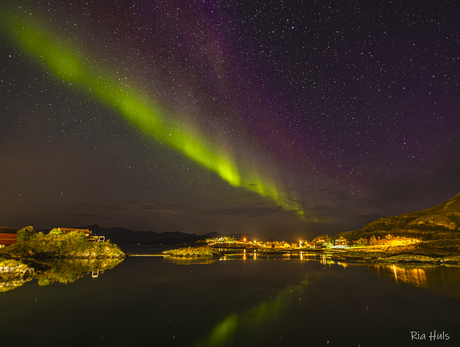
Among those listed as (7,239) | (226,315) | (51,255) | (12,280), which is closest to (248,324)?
(226,315)

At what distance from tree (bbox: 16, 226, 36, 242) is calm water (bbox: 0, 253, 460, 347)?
121 ft

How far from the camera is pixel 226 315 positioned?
18.7 metres

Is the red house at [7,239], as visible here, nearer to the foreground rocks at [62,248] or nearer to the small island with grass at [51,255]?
the small island with grass at [51,255]

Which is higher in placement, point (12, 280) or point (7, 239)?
point (7, 239)

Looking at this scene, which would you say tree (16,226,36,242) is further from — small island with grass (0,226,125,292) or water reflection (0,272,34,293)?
water reflection (0,272,34,293)

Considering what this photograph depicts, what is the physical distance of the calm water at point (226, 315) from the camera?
46.2 feet

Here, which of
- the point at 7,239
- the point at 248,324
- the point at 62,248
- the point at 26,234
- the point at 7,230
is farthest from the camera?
the point at 62,248

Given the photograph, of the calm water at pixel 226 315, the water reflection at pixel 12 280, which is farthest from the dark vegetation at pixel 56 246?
the calm water at pixel 226 315

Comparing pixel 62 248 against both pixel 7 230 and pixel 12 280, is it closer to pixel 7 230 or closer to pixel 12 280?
pixel 7 230

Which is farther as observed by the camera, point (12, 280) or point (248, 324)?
point (12, 280)

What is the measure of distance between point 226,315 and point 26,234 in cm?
6422

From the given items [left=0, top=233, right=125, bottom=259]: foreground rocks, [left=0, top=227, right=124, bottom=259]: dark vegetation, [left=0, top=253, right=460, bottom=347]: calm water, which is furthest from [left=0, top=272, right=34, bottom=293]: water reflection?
[left=0, top=233, right=125, bottom=259]: foreground rocks

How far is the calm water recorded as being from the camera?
46.2ft

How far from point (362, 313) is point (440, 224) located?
206 m
